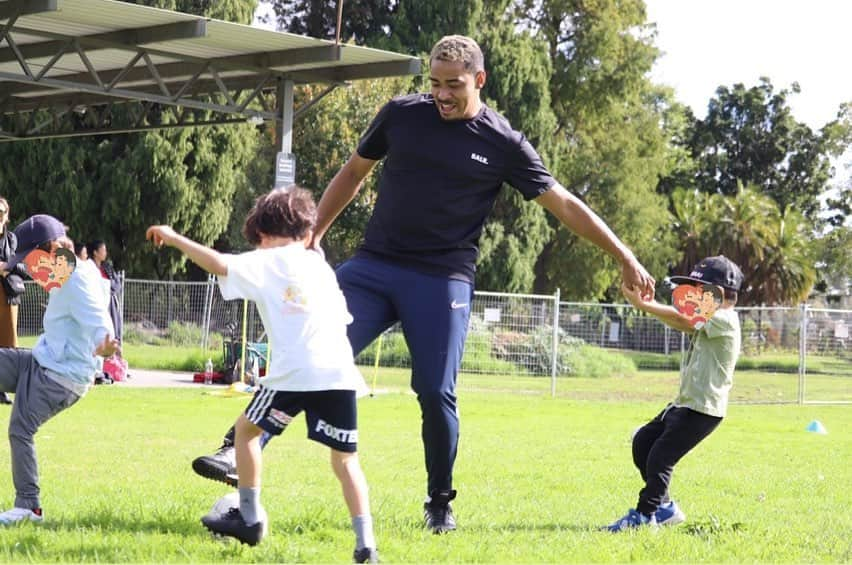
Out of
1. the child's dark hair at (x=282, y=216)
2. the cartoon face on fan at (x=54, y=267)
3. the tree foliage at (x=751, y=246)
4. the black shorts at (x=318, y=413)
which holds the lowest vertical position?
the black shorts at (x=318, y=413)

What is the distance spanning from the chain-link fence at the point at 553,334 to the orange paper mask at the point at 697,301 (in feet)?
52.1

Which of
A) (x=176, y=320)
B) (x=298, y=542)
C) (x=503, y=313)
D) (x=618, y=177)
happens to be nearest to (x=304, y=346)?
(x=298, y=542)

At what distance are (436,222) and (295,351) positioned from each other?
1300 mm

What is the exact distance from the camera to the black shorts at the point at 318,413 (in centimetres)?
527

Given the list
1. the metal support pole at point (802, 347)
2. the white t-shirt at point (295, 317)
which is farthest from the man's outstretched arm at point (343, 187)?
the metal support pole at point (802, 347)

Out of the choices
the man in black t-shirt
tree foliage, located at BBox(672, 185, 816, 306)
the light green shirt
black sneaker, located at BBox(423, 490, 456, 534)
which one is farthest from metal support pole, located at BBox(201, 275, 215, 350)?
tree foliage, located at BBox(672, 185, 816, 306)

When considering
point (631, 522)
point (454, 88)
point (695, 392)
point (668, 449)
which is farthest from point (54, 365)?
point (695, 392)

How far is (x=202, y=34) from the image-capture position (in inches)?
662

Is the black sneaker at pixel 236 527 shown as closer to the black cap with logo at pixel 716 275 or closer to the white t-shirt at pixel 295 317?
the white t-shirt at pixel 295 317

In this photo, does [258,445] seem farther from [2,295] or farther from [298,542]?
[2,295]

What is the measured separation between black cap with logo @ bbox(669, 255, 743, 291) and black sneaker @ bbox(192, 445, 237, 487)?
9.01 feet

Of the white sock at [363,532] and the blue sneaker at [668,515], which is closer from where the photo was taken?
the white sock at [363,532]

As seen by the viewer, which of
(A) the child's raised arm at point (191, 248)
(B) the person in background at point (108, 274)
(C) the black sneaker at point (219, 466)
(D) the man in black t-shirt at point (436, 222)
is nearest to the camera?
(A) the child's raised arm at point (191, 248)

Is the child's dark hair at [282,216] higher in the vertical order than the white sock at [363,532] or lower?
higher
